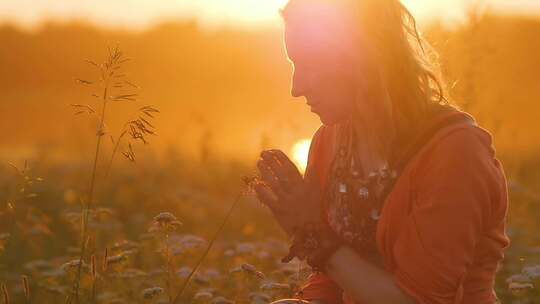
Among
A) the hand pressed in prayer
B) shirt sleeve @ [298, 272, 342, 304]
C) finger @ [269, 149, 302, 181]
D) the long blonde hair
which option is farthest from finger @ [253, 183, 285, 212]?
shirt sleeve @ [298, 272, 342, 304]

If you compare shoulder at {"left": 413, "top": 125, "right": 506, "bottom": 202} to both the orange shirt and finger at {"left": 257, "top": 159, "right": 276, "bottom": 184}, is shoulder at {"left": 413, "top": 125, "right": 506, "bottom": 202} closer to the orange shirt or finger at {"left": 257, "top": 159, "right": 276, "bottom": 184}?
the orange shirt

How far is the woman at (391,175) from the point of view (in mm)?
3729

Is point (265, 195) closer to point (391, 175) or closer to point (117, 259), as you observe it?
point (391, 175)

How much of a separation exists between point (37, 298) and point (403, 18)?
3072 millimetres

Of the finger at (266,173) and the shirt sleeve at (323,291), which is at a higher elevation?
the finger at (266,173)

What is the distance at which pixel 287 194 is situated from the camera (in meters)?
3.91

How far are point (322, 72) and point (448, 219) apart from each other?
2.33ft

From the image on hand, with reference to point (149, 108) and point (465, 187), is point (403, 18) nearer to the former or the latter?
point (465, 187)

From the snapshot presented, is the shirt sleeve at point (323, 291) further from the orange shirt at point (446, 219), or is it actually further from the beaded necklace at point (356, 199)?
the orange shirt at point (446, 219)

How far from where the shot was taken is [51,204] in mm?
9266

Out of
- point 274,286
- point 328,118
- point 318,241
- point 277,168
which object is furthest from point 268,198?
point 274,286

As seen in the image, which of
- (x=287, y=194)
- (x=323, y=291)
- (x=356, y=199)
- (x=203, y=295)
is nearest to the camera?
(x=287, y=194)

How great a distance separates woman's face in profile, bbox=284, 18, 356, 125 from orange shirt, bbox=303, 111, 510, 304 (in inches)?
13.6

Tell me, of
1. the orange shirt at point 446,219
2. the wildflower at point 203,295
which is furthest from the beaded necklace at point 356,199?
the wildflower at point 203,295
